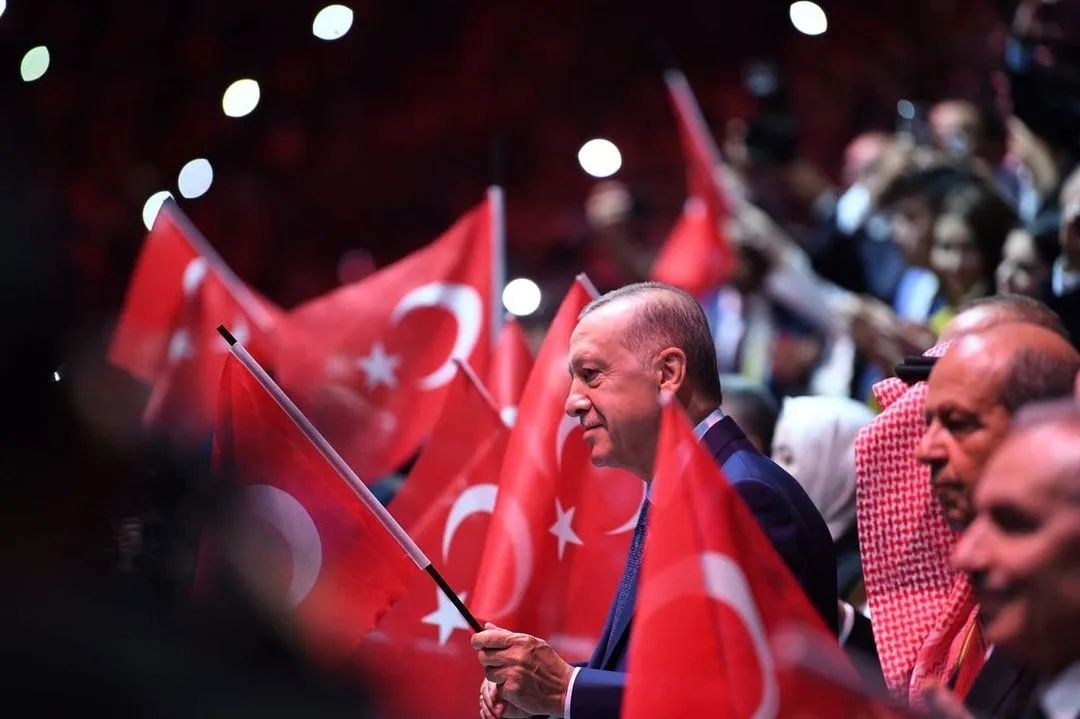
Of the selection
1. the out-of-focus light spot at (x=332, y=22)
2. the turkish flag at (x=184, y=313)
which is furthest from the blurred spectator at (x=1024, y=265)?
the out-of-focus light spot at (x=332, y=22)

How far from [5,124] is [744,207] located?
15.3 feet

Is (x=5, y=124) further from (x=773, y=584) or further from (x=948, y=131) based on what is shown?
(x=773, y=584)

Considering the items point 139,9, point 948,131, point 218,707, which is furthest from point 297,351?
point 139,9

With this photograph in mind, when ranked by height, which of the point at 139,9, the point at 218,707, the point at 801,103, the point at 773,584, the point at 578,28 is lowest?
the point at 801,103

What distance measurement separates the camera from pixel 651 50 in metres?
13.6

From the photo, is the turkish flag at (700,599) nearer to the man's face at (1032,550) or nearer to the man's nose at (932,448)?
the man's nose at (932,448)

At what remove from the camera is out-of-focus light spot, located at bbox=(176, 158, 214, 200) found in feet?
42.3

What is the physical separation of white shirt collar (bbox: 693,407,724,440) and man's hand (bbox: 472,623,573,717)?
20.8 inches

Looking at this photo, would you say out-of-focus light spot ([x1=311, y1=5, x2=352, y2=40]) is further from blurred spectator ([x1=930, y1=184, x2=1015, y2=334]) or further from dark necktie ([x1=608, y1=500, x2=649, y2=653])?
dark necktie ([x1=608, y1=500, x2=649, y2=653])

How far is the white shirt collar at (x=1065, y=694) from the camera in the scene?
6.69 ft

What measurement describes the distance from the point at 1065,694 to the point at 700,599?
2.26 feet

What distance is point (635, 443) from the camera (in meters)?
3.20

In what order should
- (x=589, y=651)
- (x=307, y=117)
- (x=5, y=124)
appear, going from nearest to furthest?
(x=589, y=651)
(x=5, y=124)
(x=307, y=117)

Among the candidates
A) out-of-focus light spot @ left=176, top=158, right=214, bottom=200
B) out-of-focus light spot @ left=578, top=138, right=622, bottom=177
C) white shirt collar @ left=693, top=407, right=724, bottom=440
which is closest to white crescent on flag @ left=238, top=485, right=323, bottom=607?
white shirt collar @ left=693, top=407, right=724, bottom=440
